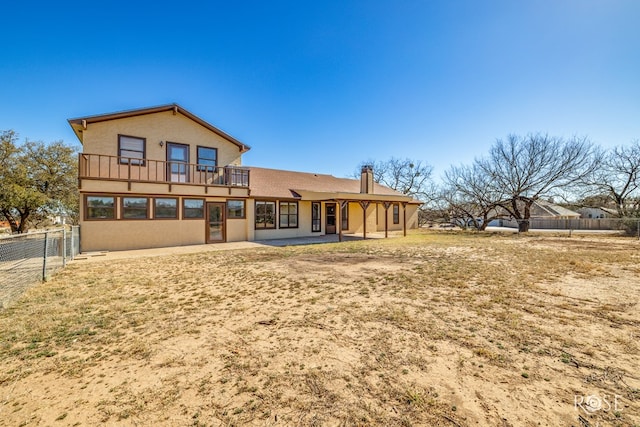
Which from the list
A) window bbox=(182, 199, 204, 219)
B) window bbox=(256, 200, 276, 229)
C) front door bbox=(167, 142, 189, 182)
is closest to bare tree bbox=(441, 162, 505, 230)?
window bbox=(256, 200, 276, 229)

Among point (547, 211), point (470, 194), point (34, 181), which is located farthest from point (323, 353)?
point (547, 211)

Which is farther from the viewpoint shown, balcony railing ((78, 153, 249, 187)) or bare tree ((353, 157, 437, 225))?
bare tree ((353, 157, 437, 225))

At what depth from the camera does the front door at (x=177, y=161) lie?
1315 centimetres

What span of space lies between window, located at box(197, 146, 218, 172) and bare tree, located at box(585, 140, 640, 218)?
2768cm

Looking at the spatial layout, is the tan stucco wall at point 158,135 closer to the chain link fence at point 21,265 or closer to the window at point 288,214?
the window at point 288,214

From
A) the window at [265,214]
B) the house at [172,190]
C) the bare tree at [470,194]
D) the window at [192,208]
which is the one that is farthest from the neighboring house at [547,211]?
the window at [192,208]

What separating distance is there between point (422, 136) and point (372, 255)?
15885 mm

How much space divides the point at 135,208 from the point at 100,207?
1.22m

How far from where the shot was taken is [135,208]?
12008 mm

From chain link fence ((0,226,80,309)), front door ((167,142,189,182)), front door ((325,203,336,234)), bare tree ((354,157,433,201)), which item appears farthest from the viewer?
bare tree ((354,157,433,201))

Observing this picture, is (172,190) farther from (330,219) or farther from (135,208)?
(330,219)

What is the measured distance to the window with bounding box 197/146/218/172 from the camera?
1402cm

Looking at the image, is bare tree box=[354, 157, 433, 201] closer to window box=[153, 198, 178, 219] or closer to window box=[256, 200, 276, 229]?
window box=[256, 200, 276, 229]

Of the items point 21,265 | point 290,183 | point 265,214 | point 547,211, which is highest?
point 290,183
